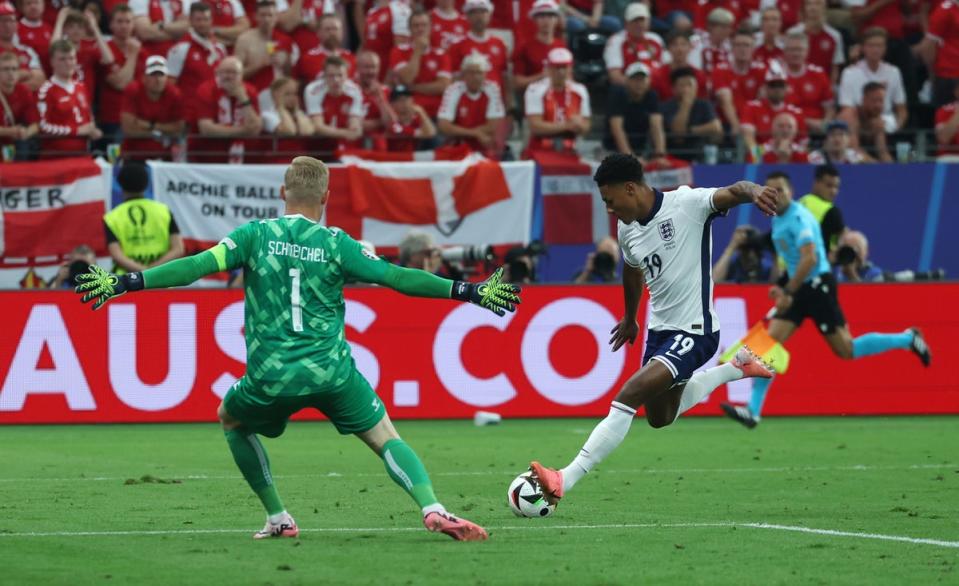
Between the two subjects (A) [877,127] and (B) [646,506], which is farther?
(A) [877,127]

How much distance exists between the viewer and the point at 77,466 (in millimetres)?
12766

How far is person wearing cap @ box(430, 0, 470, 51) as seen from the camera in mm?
21297

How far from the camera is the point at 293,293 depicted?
7.92 metres

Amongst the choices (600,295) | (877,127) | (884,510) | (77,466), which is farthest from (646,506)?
(877,127)

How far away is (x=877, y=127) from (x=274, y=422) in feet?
49.6

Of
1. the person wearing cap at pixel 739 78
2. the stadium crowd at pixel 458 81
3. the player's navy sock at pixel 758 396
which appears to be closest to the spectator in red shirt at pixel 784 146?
the stadium crowd at pixel 458 81

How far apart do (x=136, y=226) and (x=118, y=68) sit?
4121 mm

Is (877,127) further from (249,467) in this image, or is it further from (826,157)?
(249,467)

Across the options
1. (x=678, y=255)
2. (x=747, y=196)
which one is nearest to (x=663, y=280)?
(x=678, y=255)

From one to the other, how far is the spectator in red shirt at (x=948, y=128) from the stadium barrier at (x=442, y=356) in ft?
14.0

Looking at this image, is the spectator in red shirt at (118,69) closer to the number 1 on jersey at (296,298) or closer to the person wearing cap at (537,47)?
the person wearing cap at (537,47)

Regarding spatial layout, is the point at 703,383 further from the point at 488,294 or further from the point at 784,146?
the point at 784,146

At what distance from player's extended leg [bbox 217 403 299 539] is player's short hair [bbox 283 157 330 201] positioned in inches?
44.4

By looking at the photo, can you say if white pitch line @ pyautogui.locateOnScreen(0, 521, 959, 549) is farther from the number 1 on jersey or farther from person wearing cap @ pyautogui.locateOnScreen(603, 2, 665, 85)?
person wearing cap @ pyautogui.locateOnScreen(603, 2, 665, 85)
